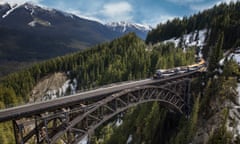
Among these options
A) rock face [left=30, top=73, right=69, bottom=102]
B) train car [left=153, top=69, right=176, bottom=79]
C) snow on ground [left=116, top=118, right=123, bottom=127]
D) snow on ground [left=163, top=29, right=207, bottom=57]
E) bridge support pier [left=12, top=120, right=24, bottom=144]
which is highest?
snow on ground [left=163, top=29, right=207, bottom=57]

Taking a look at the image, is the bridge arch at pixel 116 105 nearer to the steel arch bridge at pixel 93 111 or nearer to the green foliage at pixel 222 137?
the steel arch bridge at pixel 93 111

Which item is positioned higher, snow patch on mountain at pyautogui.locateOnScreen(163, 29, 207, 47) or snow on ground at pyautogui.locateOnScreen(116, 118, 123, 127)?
snow patch on mountain at pyautogui.locateOnScreen(163, 29, 207, 47)

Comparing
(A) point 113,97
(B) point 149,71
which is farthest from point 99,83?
(A) point 113,97

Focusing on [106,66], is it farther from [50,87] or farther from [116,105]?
[116,105]

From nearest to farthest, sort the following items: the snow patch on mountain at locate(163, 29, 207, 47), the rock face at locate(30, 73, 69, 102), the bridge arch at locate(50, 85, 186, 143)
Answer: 1. the bridge arch at locate(50, 85, 186, 143)
2. the rock face at locate(30, 73, 69, 102)
3. the snow patch on mountain at locate(163, 29, 207, 47)

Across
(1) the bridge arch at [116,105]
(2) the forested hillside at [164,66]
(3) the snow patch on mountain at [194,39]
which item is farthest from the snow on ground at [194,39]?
(1) the bridge arch at [116,105]

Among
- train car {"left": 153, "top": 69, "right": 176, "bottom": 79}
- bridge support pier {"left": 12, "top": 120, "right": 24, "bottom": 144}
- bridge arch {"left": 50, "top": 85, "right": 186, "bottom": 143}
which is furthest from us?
train car {"left": 153, "top": 69, "right": 176, "bottom": 79}

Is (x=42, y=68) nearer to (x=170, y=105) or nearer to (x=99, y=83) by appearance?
(x=99, y=83)

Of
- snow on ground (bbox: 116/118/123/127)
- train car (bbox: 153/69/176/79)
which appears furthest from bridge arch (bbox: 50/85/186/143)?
snow on ground (bbox: 116/118/123/127)

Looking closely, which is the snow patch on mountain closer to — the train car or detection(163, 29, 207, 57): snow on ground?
detection(163, 29, 207, 57): snow on ground
